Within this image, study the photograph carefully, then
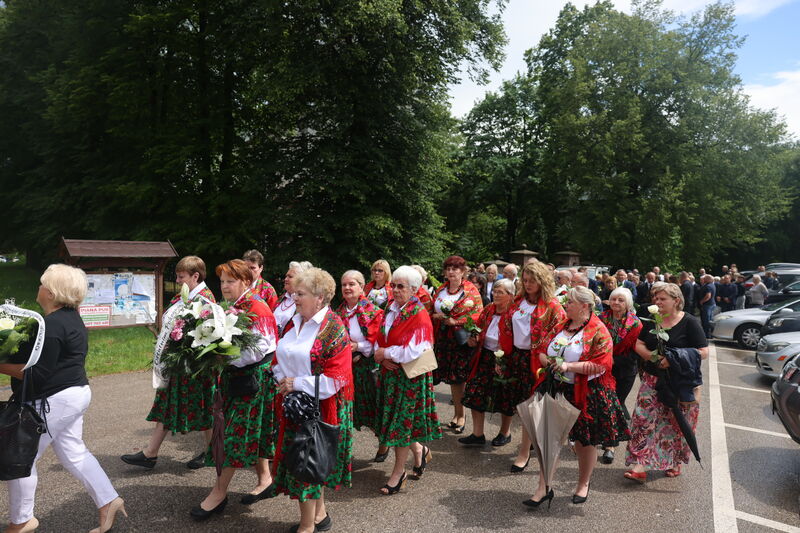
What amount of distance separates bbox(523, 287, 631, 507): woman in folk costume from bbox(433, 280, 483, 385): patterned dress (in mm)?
1753

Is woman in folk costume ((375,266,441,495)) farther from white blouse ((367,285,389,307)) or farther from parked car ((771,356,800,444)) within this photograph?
parked car ((771,356,800,444))

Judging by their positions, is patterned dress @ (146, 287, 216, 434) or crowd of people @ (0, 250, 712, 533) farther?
patterned dress @ (146, 287, 216, 434)

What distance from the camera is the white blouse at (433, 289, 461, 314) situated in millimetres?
6415

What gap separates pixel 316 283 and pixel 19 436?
2.16 m

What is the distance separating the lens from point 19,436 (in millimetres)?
3365

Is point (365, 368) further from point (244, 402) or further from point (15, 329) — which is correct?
point (15, 329)

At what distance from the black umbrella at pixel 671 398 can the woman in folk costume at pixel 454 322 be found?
2104 mm

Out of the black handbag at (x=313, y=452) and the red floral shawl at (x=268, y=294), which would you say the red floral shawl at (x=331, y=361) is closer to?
the black handbag at (x=313, y=452)

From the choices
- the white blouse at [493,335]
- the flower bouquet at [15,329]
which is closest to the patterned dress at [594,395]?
the white blouse at [493,335]

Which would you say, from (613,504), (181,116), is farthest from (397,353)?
(181,116)

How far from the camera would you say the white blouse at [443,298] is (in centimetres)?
641

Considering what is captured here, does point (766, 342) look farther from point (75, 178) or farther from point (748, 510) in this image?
point (75, 178)

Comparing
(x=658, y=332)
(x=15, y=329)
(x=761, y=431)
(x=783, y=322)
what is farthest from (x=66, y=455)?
(x=783, y=322)

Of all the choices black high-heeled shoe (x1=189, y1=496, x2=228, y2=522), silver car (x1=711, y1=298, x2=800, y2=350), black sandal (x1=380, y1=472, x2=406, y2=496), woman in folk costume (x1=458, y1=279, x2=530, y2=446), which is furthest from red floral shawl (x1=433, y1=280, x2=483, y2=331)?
silver car (x1=711, y1=298, x2=800, y2=350)
